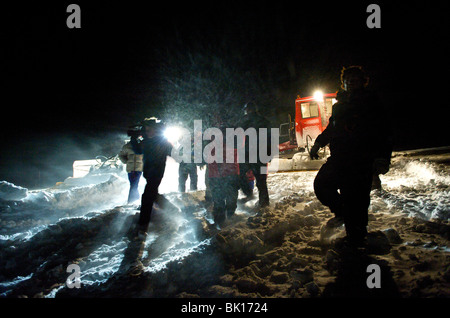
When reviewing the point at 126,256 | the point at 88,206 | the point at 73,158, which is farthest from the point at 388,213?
the point at 73,158

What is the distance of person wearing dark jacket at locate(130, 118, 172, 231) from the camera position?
3.43 metres

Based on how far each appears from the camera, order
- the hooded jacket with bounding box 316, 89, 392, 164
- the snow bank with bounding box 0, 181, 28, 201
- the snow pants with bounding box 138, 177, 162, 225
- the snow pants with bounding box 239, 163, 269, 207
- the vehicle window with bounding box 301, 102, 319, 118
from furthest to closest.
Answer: the vehicle window with bounding box 301, 102, 319, 118 < the snow bank with bounding box 0, 181, 28, 201 < the snow pants with bounding box 239, 163, 269, 207 < the snow pants with bounding box 138, 177, 162, 225 < the hooded jacket with bounding box 316, 89, 392, 164

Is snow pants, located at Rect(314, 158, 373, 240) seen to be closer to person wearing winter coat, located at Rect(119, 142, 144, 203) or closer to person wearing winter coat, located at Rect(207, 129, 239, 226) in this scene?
person wearing winter coat, located at Rect(207, 129, 239, 226)

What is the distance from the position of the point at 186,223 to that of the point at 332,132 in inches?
104

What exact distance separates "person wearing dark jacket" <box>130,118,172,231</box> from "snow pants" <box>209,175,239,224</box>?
35.5 inches

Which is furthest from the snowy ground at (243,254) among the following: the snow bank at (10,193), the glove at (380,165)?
the snow bank at (10,193)

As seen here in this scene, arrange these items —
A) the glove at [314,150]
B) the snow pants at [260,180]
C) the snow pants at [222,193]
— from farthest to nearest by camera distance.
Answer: the snow pants at [260,180], the snow pants at [222,193], the glove at [314,150]

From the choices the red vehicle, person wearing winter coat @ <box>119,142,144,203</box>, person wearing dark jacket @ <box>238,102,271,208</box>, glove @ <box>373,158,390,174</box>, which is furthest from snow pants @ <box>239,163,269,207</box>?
the red vehicle

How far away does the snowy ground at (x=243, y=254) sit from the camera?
1.75 metres

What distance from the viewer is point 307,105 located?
11.6 metres

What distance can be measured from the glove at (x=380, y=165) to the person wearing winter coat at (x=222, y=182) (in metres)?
1.95

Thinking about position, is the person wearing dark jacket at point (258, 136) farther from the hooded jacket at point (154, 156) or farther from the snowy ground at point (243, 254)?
the hooded jacket at point (154, 156)

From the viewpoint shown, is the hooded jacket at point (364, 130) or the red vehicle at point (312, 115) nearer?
the hooded jacket at point (364, 130)
